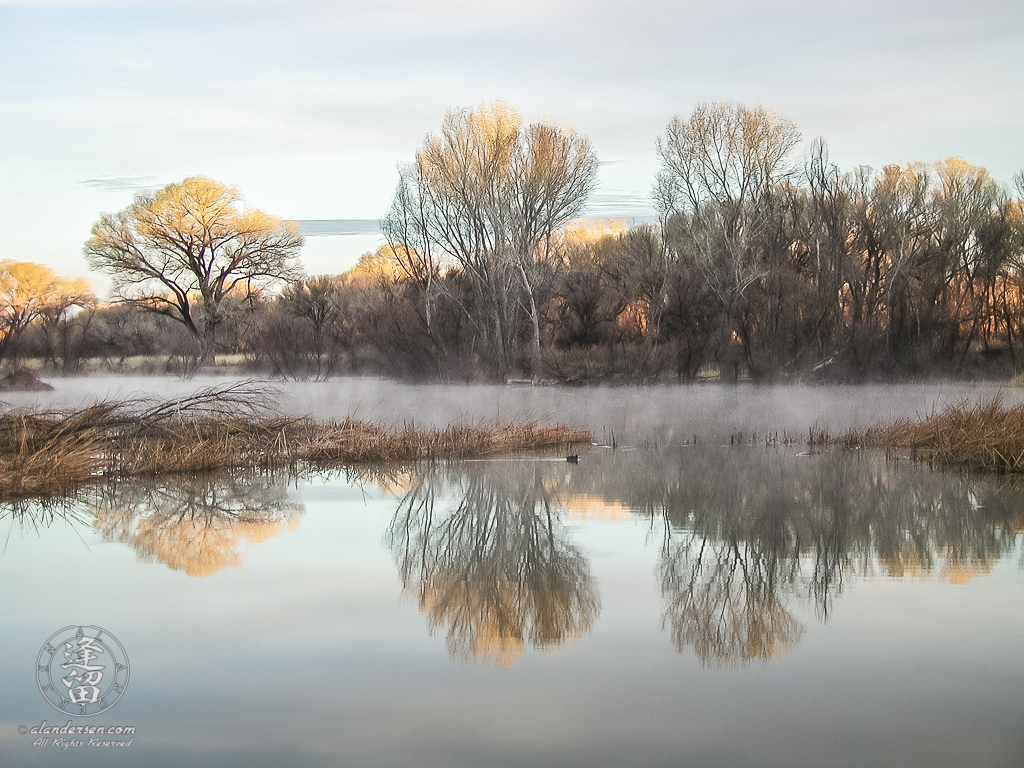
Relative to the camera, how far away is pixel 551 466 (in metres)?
14.9

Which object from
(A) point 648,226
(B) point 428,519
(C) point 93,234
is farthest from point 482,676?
(C) point 93,234

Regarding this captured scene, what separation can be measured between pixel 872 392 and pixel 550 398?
31.7 feet

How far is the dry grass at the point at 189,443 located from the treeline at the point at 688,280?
14.2 meters

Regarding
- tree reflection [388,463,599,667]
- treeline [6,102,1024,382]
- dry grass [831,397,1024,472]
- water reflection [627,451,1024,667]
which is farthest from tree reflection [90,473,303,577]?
treeline [6,102,1024,382]

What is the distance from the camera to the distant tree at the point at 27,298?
1332 inches

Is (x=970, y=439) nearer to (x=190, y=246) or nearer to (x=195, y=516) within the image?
(x=195, y=516)

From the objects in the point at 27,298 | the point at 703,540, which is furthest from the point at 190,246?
the point at 703,540

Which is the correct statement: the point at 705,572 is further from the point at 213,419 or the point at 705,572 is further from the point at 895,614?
the point at 213,419

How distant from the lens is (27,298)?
112 ft

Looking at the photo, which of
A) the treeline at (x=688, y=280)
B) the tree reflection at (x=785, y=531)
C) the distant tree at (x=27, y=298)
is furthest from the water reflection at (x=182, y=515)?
the distant tree at (x=27, y=298)

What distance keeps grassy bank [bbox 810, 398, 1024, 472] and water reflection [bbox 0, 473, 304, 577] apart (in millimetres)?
9951

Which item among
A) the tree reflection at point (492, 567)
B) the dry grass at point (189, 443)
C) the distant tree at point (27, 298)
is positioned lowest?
the tree reflection at point (492, 567)

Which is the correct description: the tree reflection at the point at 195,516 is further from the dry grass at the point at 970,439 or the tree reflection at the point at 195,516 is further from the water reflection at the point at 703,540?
the dry grass at the point at 970,439

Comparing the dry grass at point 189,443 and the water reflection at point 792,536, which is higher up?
the dry grass at point 189,443
